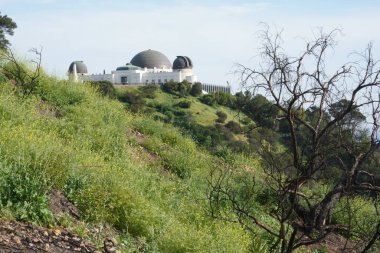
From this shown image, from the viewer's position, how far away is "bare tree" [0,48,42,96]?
1201 centimetres

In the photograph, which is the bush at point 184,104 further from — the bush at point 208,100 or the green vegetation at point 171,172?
the green vegetation at point 171,172

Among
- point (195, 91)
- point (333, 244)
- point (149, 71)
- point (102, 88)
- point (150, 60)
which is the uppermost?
point (150, 60)

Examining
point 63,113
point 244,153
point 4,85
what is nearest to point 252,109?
point 63,113

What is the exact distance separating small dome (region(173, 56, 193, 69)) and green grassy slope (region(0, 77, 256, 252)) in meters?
68.9

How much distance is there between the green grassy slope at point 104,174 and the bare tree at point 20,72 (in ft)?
0.83

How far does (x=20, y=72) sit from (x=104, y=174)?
6351mm

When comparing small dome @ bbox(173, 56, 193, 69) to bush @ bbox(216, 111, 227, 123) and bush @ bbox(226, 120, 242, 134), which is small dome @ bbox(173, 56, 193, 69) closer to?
bush @ bbox(216, 111, 227, 123)

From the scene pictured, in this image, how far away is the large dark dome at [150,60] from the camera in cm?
8706

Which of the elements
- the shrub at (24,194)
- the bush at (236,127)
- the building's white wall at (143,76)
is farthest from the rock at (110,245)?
the building's white wall at (143,76)

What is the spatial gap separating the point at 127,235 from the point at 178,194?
2.78m

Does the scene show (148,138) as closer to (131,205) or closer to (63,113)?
(63,113)

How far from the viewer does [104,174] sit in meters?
7.12

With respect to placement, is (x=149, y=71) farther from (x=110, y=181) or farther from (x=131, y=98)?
(x=110, y=181)

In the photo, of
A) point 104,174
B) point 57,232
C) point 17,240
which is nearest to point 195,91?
point 104,174
